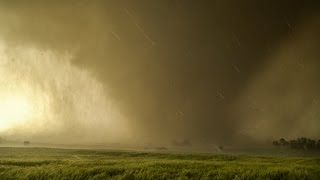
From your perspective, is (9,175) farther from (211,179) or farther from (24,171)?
(211,179)

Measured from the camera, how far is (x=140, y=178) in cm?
2909

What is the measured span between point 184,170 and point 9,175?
1694 cm

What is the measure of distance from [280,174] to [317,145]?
169 metres

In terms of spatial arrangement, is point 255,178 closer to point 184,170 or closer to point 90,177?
point 184,170

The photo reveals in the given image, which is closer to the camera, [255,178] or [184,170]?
[255,178]

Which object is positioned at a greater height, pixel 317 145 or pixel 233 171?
pixel 317 145

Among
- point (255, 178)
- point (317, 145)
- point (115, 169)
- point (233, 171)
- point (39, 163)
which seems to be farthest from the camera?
point (317, 145)

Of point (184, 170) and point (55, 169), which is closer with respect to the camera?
point (184, 170)

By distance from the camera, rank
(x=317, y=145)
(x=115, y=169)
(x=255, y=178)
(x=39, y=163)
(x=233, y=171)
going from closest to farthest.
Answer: (x=255, y=178) < (x=233, y=171) < (x=115, y=169) < (x=39, y=163) < (x=317, y=145)

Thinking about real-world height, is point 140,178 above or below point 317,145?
below

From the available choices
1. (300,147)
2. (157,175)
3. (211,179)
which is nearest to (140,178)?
(157,175)

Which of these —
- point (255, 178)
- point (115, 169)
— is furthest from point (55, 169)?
point (255, 178)

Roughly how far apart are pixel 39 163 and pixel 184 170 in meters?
20.4

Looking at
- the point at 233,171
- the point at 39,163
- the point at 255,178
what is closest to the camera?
the point at 255,178
